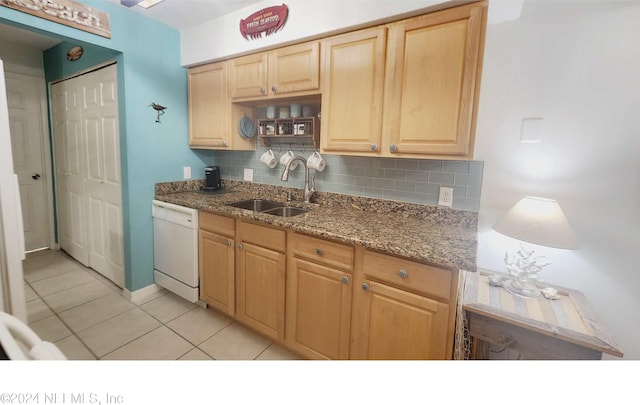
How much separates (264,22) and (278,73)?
0.35 meters

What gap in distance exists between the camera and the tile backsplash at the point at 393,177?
61.9 inches

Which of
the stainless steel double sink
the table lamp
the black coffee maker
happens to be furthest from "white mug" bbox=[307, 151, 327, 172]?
the table lamp

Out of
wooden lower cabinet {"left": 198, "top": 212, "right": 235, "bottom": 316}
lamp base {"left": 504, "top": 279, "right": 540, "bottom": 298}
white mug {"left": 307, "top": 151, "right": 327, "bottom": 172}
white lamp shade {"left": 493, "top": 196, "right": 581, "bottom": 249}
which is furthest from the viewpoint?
white mug {"left": 307, "top": 151, "right": 327, "bottom": 172}

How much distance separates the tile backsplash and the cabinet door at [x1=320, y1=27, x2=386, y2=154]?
11.4 inches

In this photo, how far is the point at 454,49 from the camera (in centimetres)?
131

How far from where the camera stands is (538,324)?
104 centimetres

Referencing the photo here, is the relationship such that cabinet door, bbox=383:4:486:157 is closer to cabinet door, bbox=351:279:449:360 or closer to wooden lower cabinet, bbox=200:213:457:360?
wooden lower cabinet, bbox=200:213:457:360

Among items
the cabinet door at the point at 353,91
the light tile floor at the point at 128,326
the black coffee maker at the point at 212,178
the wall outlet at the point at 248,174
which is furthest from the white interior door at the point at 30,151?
the cabinet door at the point at 353,91

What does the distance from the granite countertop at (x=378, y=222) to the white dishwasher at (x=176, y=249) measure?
0.10 m

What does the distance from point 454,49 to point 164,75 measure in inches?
88.0

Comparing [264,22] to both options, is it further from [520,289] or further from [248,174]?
[520,289]

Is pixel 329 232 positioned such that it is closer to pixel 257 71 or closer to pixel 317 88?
pixel 317 88

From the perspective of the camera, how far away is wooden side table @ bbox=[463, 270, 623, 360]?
987mm
